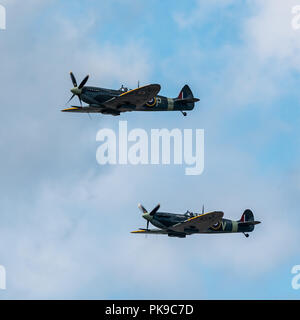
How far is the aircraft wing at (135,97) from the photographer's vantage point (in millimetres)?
82188

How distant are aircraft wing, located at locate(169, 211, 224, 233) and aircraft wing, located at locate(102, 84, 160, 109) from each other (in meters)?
10.1

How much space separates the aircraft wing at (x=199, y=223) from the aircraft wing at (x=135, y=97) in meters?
10.1

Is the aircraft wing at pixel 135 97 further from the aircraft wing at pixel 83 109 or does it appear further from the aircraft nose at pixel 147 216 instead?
the aircraft nose at pixel 147 216

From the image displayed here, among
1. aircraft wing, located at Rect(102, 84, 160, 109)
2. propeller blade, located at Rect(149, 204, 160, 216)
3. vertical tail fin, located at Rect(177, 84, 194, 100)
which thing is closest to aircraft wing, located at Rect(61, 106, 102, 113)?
aircraft wing, located at Rect(102, 84, 160, 109)

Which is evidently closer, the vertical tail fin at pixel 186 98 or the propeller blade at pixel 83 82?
the propeller blade at pixel 83 82

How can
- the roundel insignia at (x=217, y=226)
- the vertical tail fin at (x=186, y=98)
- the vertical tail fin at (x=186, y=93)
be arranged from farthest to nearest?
the vertical tail fin at (x=186, y=93) < the vertical tail fin at (x=186, y=98) < the roundel insignia at (x=217, y=226)

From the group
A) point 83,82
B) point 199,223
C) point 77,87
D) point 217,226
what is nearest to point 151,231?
point 199,223

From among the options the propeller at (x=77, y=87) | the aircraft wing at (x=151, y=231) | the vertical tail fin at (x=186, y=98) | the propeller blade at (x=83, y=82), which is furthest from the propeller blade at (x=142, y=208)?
the propeller blade at (x=83, y=82)

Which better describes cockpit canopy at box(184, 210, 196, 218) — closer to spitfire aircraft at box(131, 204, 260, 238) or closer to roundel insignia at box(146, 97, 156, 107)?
spitfire aircraft at box(131, 204, 260, 238)

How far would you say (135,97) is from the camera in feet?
273

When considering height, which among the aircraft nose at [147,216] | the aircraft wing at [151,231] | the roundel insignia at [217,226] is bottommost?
the aircraft wing at [151,231]

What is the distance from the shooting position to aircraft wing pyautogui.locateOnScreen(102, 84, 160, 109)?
82.2m
